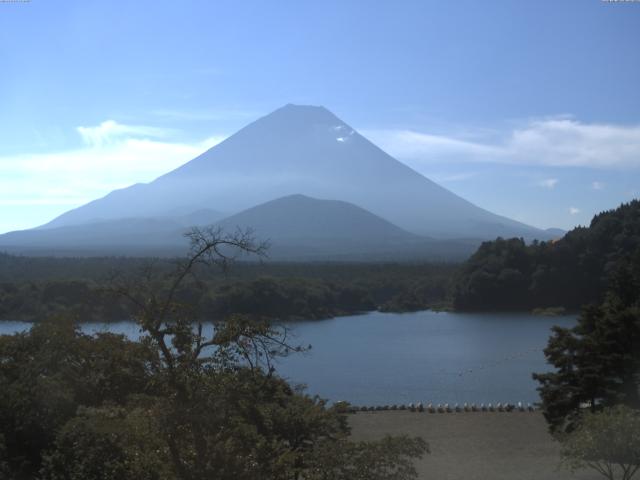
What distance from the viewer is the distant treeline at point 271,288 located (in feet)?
70.2

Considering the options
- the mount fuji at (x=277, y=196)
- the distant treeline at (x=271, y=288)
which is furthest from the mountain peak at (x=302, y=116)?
the distant treeline at (x=271, y=288)

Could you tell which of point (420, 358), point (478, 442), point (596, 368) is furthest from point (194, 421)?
point (420, 358)

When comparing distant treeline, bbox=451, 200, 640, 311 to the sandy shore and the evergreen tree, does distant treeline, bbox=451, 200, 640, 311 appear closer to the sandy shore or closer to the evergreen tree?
the sandy shore

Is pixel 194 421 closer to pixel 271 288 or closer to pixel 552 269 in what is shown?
pixel 271 288

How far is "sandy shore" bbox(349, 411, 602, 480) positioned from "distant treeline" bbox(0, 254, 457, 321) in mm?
5294

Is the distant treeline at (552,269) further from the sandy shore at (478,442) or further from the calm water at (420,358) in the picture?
the sandy shore at (478,442)

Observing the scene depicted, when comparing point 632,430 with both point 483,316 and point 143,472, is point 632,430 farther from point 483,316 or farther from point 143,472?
point 483,316

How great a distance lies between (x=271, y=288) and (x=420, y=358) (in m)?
8.16

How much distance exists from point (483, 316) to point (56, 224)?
99728 millimetres

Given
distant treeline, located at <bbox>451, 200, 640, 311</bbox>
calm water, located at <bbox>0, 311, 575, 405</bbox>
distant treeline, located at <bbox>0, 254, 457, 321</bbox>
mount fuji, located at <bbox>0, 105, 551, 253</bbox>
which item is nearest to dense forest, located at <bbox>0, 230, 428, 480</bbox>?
calm water, located at <bbox>0, 311, 575, 405</bbox>

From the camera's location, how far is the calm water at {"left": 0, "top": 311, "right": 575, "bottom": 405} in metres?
14.6

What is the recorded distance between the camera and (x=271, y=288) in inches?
1019

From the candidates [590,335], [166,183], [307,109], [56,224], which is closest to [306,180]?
[307,109]

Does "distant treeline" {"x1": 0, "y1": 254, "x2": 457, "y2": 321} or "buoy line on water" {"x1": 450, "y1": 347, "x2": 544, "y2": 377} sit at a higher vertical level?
"distant treeline" {"x1": 0, "y1": 254, "x2": 457, "y2": 321}
